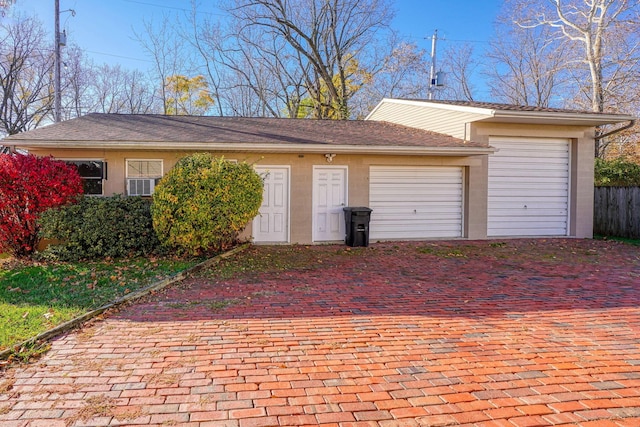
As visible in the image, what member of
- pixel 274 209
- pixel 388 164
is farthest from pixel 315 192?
pixel 388 164

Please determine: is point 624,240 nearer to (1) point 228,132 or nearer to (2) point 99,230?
(1) point 228,132

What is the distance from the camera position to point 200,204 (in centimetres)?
795

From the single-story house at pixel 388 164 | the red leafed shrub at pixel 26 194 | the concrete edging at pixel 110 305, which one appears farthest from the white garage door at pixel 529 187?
the red leafed shrub at pixel 26 194

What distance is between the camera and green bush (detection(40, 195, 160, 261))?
26.5 feet

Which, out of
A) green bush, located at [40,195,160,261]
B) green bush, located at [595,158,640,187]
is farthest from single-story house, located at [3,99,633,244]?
green bush, located at [595,158,640,187]

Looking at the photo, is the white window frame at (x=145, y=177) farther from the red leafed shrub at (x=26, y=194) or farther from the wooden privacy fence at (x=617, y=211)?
the wooden privacy fence at (x=617, y=211)

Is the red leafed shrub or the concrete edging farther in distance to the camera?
the red leafed shrub

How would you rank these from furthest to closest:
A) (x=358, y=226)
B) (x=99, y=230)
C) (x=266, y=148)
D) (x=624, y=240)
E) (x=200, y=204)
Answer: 1. (x=624, y=240)
2. (x=358, y=226)
3. (x=266, y=148)
4. (x=99, y=230)
5. (x=200, y=204)

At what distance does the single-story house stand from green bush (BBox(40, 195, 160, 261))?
4.59 ft

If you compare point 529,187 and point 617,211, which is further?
point 617,211

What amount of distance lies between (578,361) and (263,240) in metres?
7.80

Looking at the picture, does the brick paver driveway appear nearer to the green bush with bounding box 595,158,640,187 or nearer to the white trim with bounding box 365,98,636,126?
the white trim with bounding box 365,98,636,126

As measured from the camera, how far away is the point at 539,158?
11609 mm

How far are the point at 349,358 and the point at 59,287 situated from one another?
4.80 m
